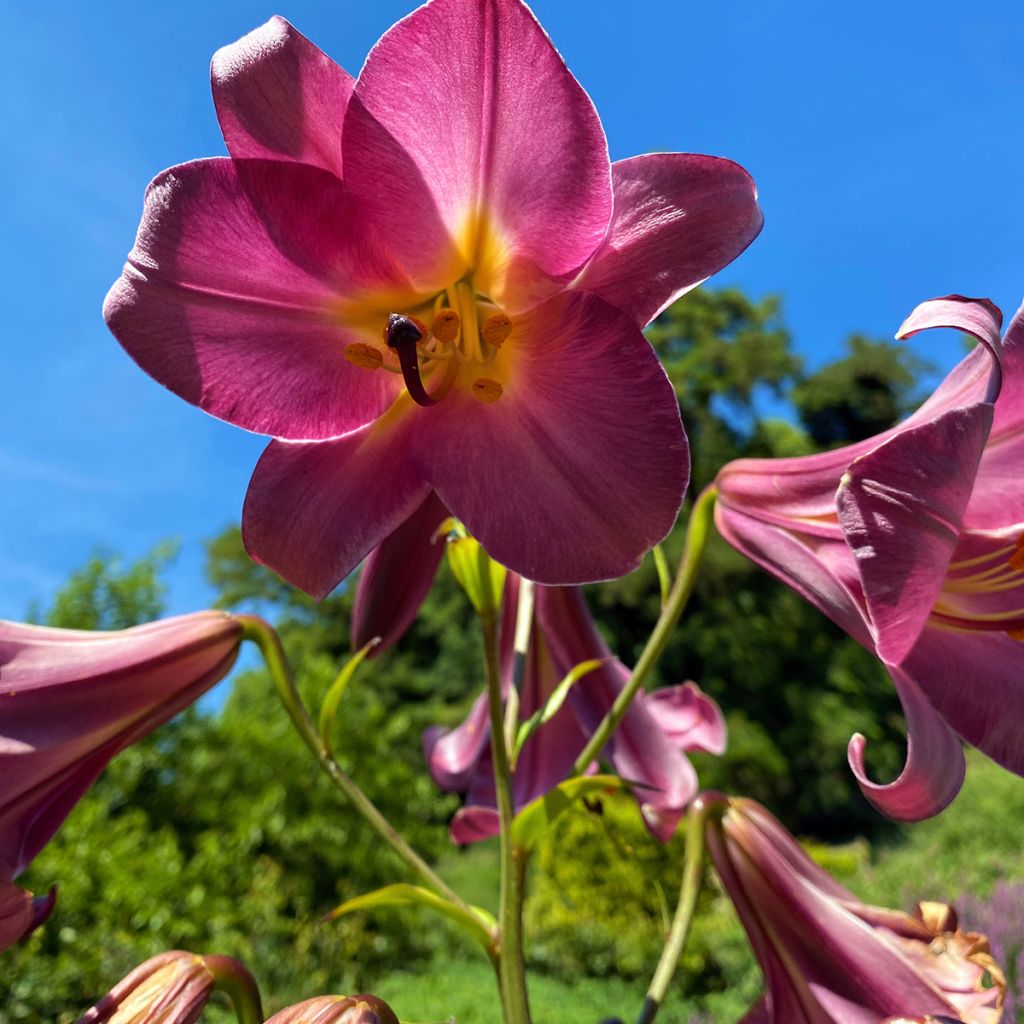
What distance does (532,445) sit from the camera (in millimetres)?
553

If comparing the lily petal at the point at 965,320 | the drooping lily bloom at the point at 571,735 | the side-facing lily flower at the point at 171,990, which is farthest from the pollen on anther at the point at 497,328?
the side-facing lily flower at the point at 171,990

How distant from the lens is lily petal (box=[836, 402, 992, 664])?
0.44 m

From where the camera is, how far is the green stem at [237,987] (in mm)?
617

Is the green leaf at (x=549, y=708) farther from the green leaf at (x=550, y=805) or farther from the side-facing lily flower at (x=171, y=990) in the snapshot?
the side-facing lily flower at (x=171, y=990)

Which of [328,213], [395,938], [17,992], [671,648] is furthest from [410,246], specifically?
[671,648]

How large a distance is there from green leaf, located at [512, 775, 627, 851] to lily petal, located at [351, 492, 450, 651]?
0.16 metres

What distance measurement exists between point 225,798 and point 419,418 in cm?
526

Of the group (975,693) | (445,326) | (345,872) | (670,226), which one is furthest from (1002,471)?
(345,872)

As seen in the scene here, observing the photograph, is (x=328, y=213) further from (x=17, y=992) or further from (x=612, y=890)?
(x=612, y=890)

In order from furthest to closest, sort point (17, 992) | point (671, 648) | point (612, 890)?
point (671, 648), point (612, 890), point (17, 992)

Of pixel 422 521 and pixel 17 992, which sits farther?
pixel 17 992

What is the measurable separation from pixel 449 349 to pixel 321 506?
0.13m

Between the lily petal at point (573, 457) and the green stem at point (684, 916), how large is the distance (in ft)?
1.06

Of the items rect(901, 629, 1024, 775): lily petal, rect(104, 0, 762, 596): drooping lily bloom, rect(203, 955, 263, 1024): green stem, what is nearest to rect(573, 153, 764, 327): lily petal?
rect(104, 0, 762, 596): drooping lily bloom
